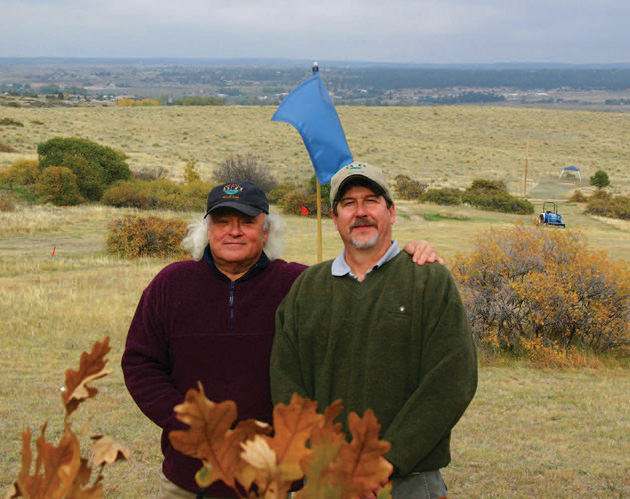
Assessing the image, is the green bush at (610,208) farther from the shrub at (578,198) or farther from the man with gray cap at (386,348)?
the man with gray cap at (386,348)

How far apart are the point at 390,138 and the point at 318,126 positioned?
62.9m

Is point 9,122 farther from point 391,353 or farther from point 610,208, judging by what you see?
point 391,353

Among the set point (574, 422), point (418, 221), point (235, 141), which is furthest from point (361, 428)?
point (235, 141)

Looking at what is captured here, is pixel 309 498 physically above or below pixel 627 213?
above

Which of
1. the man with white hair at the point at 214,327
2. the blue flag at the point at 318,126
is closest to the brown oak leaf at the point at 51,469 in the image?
the man with white hair at the point at 214,327

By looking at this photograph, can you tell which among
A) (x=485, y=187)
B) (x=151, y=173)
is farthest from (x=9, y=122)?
(x=485, y=187)

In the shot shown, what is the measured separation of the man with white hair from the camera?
2641 millimetres

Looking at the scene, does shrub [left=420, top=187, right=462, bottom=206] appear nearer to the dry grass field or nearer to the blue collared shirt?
the dry grass field

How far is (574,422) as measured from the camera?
24.5ft

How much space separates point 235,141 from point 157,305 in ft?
197

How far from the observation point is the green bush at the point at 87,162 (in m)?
31.0

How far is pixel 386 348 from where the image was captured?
2436 millimetres

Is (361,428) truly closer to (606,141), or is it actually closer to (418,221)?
(418,221)

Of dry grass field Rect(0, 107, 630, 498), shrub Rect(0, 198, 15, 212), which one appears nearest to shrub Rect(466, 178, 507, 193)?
dry grass field Rect(0, 107, 630, 498)
